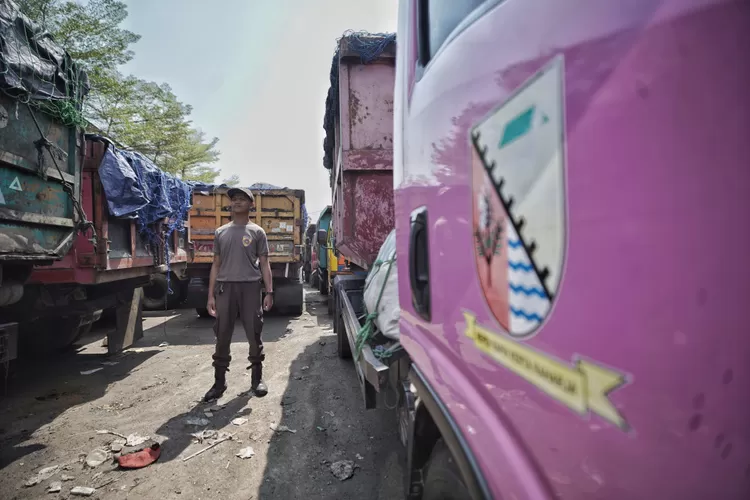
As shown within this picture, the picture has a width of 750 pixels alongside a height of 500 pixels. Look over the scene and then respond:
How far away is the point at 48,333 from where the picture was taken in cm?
459

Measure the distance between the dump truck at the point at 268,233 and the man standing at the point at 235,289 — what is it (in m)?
3.61

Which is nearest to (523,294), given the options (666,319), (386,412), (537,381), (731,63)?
(537,381)

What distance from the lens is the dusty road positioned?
2.40 m

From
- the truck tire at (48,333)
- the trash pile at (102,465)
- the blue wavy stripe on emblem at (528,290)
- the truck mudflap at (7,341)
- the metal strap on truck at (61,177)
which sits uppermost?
the metal strap on truck at (61,177)

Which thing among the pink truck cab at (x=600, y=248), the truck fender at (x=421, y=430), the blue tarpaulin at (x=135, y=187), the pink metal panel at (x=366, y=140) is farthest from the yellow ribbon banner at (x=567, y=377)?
the blue tarpaulin at (x=135, y=187)

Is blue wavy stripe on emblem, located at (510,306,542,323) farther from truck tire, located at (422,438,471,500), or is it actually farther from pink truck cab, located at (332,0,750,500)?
truck tire, located at (422,438,471,500)

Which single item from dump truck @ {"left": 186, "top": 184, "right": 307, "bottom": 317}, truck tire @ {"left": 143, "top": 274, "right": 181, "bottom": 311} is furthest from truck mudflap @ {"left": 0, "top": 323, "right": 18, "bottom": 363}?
truck tire @ {"left": 143, "top": 274, "right": 181, "bottom": 311}

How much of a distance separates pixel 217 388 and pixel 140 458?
103cm

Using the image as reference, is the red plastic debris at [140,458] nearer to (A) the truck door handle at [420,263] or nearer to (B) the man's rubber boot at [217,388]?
(B) the man's rubber boot at [217,388]

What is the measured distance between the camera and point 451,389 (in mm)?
1038

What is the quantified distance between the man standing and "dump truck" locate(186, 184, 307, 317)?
142 inches

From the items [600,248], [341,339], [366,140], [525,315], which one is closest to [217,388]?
[341,339]

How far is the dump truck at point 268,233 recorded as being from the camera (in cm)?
725

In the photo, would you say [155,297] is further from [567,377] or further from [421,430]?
[567,377]
